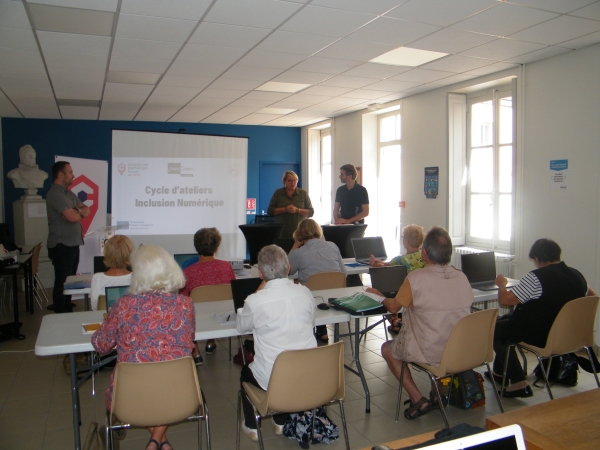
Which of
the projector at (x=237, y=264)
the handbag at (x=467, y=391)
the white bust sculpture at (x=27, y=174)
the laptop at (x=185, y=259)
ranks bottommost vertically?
the handbag at (x=467, y=391)

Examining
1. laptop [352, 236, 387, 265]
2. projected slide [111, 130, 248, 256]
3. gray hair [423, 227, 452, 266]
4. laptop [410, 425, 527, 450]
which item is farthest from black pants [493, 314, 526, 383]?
projected slide [111, 130, 248, 256]

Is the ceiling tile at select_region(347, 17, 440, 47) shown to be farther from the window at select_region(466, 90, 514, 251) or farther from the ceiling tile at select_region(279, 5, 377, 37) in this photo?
the window at select_region(466, 90, 514, 251)

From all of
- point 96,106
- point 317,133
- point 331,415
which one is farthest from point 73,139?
point 331,415

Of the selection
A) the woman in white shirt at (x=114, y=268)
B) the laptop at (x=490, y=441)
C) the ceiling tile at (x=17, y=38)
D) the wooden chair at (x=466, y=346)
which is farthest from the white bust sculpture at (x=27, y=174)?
the laptop at (x=490, y=441)

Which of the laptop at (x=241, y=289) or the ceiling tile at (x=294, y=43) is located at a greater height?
the ceiling tile at (x=294, y=43)

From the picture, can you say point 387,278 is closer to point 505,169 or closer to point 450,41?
point 450,41

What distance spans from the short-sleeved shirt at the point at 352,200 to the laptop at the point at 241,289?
3691 millimetres

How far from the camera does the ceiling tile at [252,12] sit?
11.3ft

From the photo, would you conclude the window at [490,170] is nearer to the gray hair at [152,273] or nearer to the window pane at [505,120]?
the window pane at [505,120]

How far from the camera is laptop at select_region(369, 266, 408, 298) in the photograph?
375cm

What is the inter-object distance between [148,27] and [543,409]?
381 cm

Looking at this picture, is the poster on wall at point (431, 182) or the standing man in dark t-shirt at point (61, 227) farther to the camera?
the poster on wall at point (431, 182)

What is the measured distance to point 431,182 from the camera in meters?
6.71

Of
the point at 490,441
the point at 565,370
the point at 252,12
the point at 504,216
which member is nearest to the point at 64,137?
the point at 252,12
